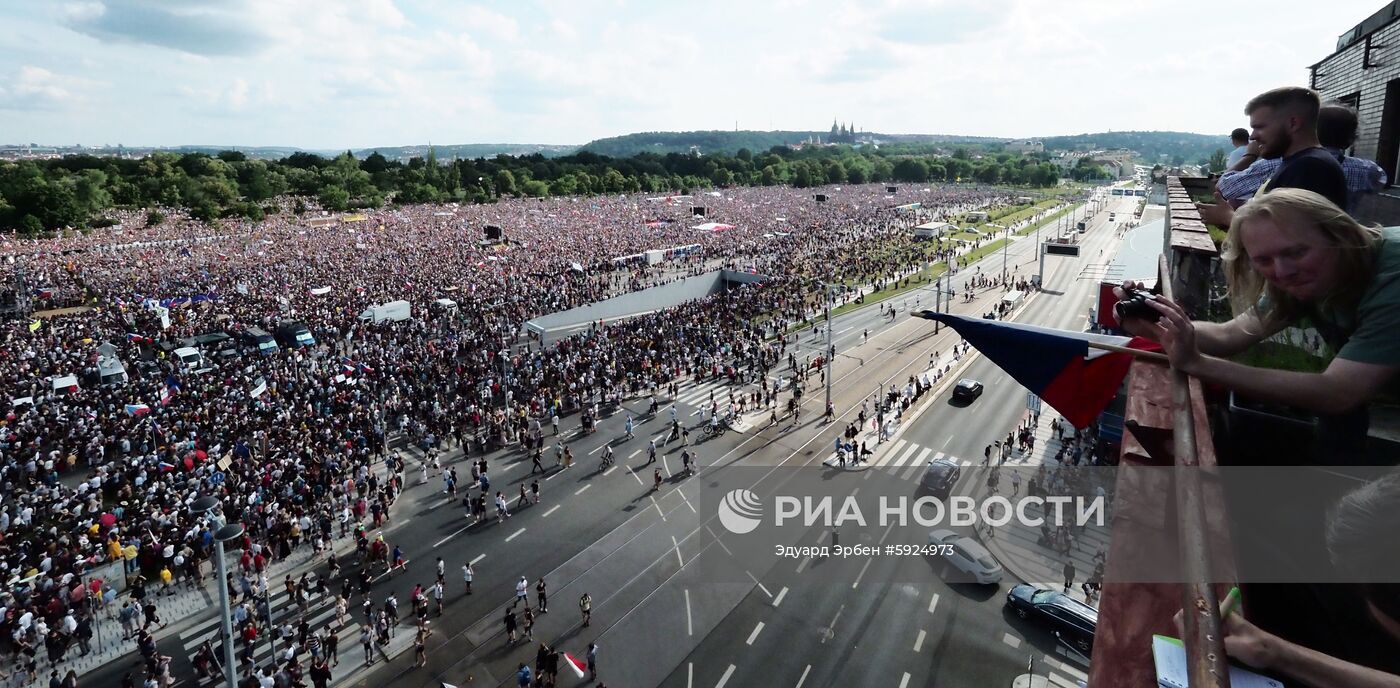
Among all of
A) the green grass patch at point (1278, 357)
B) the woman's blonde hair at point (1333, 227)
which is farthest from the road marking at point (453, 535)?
the woman's blonde hair at point (1333, 227)

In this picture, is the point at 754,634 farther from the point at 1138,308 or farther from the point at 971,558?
the point at 1138,308

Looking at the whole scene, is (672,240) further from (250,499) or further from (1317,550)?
(1317,550)

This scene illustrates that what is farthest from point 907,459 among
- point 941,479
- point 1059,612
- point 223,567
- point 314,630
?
point 223,567

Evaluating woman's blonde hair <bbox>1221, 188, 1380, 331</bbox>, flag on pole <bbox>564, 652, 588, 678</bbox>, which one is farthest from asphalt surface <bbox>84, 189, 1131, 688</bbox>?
woman's blonde hair <bbox>1221, 188, 1380, 331</bbox>

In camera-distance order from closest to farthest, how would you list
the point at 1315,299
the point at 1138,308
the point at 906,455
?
the point at 1315,299
the point at 1138,308
the point at 906,455

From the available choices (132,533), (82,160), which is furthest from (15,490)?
(82,160)

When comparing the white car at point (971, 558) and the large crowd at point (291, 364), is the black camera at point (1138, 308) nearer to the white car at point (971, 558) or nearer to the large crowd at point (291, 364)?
the white car at point (971, 558)
